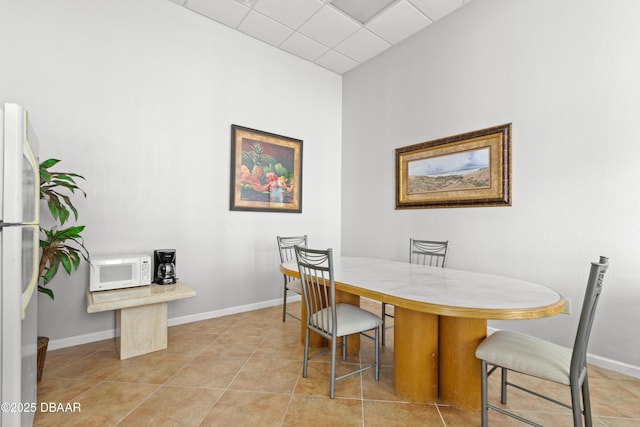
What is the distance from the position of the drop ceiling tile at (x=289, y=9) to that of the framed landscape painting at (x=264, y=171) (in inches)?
52.3

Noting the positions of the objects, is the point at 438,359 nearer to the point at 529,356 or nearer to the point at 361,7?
A: the point at 529,356

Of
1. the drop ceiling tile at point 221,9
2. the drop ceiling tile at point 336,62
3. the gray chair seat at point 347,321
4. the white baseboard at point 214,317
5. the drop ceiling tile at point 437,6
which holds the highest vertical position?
the drop ceiling tile at point 336,62

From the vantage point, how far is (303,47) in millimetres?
3973

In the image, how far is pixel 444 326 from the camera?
6.10 ft

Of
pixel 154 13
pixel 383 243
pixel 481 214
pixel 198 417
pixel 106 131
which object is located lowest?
pixel 198 417

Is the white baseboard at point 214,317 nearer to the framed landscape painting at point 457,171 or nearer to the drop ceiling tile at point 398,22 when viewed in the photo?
the framed landscape painting at point 457,171

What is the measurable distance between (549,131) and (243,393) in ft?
10.7

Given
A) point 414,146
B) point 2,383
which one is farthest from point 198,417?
point 414,146

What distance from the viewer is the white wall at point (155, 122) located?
2520mm

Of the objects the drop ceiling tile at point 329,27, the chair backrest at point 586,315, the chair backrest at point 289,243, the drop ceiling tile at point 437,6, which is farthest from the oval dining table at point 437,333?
the drop ceiling tile at point 329,27

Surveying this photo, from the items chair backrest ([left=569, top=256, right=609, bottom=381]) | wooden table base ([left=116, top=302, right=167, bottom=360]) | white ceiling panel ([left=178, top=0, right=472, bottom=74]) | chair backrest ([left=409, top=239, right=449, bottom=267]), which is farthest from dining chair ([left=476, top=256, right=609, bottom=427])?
white ceiling panel ([left=178, top=0, right=472, bottom=74])

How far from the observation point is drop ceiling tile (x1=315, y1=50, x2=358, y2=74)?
13.7 ft

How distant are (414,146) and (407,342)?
2519 millimetres

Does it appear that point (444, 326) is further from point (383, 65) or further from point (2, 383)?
point (383, 65)
